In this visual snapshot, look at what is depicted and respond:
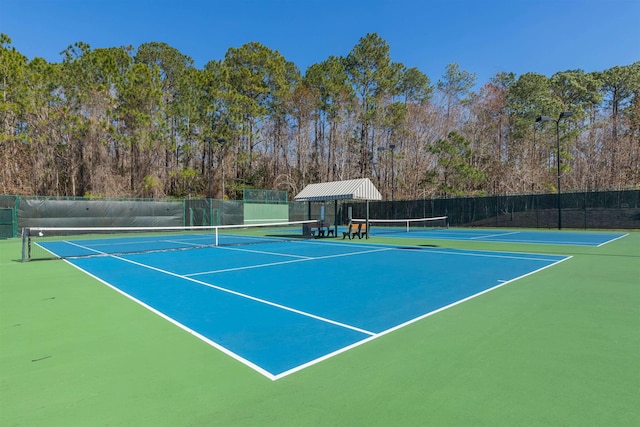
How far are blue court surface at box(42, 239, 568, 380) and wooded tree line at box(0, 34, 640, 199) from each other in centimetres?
2338

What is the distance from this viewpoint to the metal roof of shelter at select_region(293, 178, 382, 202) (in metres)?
20.2

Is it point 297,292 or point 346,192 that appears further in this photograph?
point 346,192

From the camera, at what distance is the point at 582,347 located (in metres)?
3.91

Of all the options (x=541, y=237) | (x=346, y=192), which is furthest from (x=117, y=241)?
(x=541, y=237)

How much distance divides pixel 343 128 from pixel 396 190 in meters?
11.0

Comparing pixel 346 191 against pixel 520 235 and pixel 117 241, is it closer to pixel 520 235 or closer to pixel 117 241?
pixel 520 235

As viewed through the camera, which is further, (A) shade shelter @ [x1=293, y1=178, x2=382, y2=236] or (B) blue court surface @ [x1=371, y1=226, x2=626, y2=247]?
(A) shade shelter @ [x1=293, y1=178, x2=382, y2=236]

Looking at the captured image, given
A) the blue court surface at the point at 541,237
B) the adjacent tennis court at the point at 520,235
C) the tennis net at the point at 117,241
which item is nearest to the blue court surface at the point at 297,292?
the tennis net at the point at 117,241

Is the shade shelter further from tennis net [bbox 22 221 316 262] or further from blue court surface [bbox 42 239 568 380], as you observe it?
blue court surface [bbox 42 239 568 380]

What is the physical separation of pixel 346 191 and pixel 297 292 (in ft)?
46.9

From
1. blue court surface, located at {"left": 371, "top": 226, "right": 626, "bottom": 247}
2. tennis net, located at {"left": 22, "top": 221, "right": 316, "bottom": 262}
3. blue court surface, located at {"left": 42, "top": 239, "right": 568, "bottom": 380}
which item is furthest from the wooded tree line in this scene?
blue court surface, located at {"left": 42, "top": 239, "right": 568, "bottom": 380}

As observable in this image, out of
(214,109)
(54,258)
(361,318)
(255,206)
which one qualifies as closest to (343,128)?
(214,109)

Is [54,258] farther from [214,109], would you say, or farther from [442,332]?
[214,109]

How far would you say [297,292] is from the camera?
6750 millimetres
